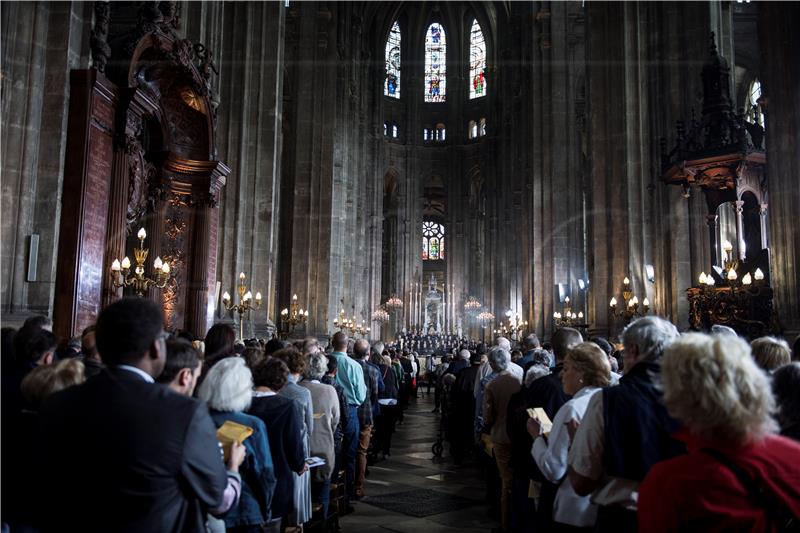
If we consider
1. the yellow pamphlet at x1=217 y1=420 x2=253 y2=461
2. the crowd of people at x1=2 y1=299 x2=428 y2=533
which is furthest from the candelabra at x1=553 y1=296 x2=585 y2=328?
the yellow pamphlet at x1=217 y1=420 x2=253 y2=461

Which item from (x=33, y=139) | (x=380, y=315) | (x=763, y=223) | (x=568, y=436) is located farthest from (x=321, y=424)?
(x=380, y=315)

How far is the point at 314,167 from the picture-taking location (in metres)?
28.6

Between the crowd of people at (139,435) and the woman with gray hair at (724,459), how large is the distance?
1.51m

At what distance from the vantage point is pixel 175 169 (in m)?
13.2

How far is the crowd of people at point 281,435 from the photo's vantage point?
203cm

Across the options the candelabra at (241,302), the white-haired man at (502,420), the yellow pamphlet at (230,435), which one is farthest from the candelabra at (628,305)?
the yellow pamphlet at (230,435)

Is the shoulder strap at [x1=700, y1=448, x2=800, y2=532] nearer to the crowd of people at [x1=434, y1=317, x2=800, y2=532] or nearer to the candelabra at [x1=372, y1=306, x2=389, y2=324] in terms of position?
the crowd of people at [x1=434, y1=317, x2=800, y2=532]

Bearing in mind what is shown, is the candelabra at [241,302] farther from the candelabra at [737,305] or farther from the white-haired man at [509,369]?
the candelabra at [737,305]

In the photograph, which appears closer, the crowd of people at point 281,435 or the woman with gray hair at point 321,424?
the crowd of people at point 281,435

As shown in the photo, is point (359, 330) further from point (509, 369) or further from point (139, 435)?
point (139, 435)

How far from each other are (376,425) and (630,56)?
39.2 ft

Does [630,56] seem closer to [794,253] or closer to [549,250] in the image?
[794,253]

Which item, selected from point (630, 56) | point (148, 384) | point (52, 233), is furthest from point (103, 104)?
point (630, 56)

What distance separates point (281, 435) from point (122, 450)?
7.07 feet
